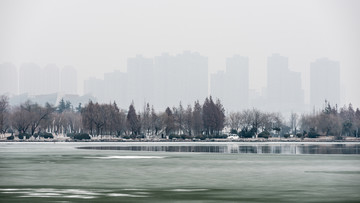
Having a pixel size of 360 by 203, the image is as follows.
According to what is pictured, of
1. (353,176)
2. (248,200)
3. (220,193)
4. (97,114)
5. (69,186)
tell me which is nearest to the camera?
(248,200)

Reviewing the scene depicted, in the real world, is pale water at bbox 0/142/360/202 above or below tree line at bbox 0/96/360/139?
below

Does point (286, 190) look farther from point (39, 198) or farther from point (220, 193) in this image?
point (39, 198)

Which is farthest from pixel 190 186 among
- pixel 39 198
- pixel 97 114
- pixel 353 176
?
pixel 97 114

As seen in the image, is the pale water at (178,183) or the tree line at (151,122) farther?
the tree line at (151,122)

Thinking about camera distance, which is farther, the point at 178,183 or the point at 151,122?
the point at 151,122

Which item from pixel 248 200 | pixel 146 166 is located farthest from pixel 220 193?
pixel 146 166

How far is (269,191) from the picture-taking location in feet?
82.3

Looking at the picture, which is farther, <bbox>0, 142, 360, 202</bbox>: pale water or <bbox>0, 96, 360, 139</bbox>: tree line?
<bbox>0, 96, 360, 139</bbox>: tree line

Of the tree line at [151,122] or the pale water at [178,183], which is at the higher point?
→ the tree line at [151,122]

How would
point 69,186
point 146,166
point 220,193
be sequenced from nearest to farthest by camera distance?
point 220,193
point 69,186
point 146,166

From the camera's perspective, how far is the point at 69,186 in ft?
88.0

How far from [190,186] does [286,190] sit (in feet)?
14.9

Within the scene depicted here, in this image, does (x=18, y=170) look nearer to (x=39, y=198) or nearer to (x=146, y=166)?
(x=146, y=166)

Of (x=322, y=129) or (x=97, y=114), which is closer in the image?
(x=97, y=114)
